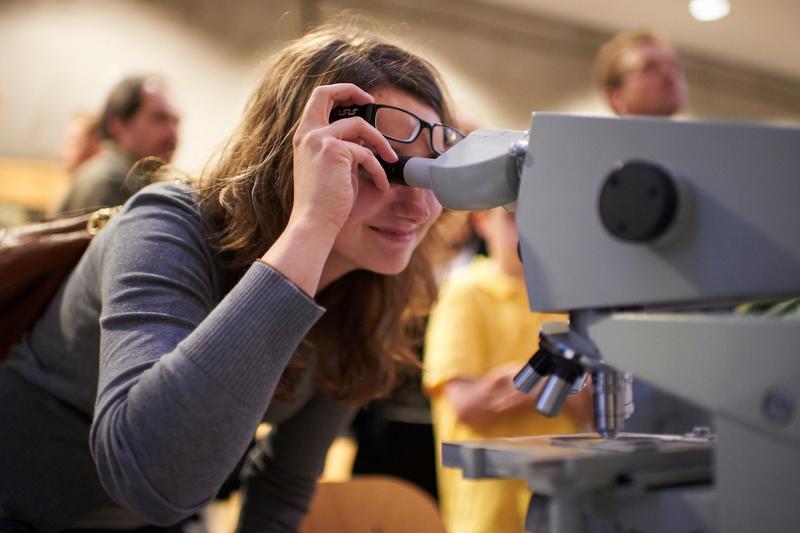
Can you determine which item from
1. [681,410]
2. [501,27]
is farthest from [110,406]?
[501,27]

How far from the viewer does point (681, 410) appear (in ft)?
4.16

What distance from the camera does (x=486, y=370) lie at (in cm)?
152

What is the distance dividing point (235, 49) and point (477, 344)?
3291 millimetres

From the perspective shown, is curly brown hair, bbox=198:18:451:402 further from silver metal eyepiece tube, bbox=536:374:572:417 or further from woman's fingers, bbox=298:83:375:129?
silver metal eyepiece tube, bbox=536:374:572:417

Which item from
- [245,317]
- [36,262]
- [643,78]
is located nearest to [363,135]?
[245,317]

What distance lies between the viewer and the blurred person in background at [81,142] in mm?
3236

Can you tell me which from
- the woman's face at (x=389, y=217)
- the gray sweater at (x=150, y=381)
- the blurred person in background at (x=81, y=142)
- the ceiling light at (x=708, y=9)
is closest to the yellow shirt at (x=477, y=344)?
the gray sweater at (x=150, y=381)

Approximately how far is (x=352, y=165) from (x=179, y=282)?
0.76ft

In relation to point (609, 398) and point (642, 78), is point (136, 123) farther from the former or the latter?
point (609, 398)

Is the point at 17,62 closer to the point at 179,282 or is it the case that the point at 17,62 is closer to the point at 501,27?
the point at 501,27

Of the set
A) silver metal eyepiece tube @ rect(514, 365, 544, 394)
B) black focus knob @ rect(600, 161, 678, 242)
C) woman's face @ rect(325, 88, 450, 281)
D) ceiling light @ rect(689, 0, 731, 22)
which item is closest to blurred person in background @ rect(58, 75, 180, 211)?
woman's face @ rect(325, 88, 450, 281)

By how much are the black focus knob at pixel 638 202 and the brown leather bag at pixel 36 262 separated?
0.76 metres

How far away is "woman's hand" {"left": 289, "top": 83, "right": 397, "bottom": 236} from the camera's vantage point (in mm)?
779

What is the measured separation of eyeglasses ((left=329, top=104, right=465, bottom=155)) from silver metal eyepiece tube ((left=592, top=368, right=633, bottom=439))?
0.42 m
